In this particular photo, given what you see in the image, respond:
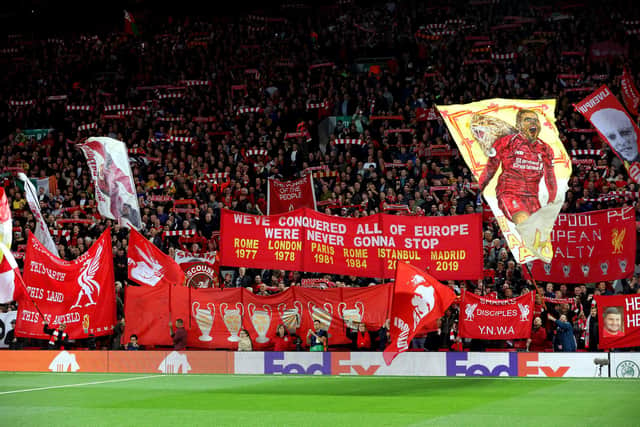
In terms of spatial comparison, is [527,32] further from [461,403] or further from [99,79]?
[461,403]

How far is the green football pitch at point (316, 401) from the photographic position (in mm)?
12047

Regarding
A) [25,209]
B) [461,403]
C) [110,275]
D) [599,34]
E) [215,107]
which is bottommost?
[461,403]

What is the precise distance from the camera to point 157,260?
77.5 feet

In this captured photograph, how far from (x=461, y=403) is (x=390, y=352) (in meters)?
4.56

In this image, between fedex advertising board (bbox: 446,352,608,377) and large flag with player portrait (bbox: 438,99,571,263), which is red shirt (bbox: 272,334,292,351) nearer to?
fedex advertising board (bbox: 446,352,608,377)


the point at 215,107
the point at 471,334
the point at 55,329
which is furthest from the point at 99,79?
the point at 471,334

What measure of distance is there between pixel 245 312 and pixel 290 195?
5.81 meters

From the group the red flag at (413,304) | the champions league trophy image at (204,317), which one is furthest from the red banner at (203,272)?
the red flag at (413,304)

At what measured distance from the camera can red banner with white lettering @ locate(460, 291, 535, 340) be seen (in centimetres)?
2072

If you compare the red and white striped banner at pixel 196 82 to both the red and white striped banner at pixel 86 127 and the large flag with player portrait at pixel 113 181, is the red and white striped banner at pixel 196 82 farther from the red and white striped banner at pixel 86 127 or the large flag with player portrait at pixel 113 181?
the large flag with player portrait at pixel 113 181

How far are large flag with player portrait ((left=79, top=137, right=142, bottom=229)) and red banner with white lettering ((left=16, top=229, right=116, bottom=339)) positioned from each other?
975 mm

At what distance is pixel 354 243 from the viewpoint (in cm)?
2219

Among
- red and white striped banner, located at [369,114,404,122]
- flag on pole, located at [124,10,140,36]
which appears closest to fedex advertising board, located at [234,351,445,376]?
red and white striped banner, located at [369,114,404,122]

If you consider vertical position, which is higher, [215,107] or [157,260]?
[215,107]
